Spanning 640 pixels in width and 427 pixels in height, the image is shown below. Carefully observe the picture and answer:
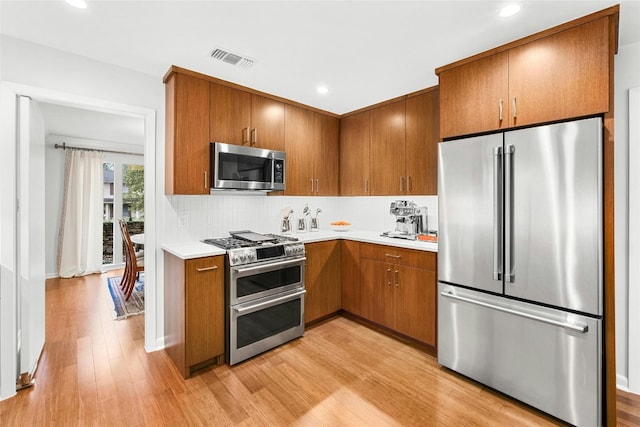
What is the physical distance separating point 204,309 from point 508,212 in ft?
7.52

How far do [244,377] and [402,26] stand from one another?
2.70m

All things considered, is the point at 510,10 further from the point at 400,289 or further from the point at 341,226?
the point at 341,226

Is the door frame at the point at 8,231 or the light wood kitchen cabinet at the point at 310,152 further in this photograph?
the light wood kitchen cabinet at the point at 310,152

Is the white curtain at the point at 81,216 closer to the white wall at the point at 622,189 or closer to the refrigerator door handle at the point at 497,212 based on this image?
the refrigerator door handle at the point at 497,212

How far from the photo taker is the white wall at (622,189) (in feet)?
6.81

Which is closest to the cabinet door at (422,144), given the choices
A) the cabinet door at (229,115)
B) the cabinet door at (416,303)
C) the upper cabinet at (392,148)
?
the upper cabinet at (392,148)

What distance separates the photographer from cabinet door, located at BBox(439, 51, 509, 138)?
204 cm

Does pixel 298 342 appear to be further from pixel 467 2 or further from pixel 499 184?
pixel 467 2

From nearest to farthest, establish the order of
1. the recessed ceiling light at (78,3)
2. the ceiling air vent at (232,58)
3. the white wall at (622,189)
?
the recessed ceiling light at (78,3), the white wall at (622,189), the ceiling air vent at (232,58)

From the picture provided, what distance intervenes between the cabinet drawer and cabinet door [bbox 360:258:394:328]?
60 mm

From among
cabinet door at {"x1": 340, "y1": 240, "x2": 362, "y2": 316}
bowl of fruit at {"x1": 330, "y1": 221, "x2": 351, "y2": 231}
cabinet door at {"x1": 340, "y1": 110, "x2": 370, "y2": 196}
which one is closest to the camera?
cabinet door at {"x1": 340, "y1": 240, "x2": 362, "y2": 316}

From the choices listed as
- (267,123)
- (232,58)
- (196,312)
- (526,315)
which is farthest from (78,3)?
(526,315)

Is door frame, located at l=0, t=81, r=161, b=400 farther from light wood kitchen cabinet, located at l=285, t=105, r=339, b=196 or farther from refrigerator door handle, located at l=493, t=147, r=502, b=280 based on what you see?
refrigerator door handle, located at l=493, t=147, r=502, b=280

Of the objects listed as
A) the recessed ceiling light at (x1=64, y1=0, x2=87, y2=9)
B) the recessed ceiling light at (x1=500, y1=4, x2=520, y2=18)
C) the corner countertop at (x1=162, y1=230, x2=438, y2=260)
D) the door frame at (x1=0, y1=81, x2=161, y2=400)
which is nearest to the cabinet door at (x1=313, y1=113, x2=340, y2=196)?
the corner countertop at (x1=162, y1=230, x2=438, y2=260)
